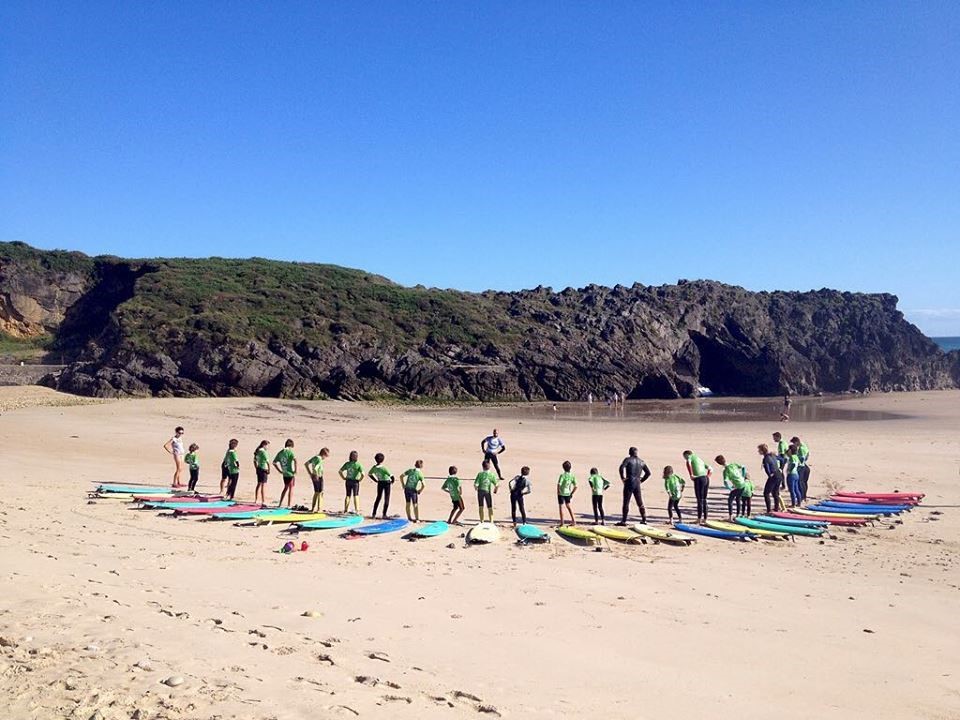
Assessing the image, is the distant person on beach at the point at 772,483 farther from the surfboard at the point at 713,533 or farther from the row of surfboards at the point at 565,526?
the surfboard at the point at 713,533

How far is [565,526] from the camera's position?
13.4 metres

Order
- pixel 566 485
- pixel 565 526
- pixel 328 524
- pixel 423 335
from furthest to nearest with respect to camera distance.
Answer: pixel 423 335 → pixel 566 485 → pixel 565 526 → pixel 328 524

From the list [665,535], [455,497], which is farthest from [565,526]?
[455,497]

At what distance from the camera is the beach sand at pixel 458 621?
5.65m

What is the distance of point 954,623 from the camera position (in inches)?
329

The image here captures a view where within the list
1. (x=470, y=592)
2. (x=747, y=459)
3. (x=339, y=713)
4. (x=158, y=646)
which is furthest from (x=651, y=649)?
(x=747, y=459)

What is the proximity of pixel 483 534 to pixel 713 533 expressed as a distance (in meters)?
4.11

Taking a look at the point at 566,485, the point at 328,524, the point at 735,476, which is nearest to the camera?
the point at 328,524

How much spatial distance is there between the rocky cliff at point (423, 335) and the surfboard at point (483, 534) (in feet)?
112

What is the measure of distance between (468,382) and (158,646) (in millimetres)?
43575

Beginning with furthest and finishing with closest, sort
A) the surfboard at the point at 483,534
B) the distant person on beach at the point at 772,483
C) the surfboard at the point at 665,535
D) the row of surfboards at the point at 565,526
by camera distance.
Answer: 1. the distant person on beach at the point at 772,483
2. the row of surfboards at the point at 565,526
3. the surfboard at the point at 665,535
4. the surfboard at the point at 483,534

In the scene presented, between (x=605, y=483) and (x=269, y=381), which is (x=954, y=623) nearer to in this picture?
(x=605, y=483)

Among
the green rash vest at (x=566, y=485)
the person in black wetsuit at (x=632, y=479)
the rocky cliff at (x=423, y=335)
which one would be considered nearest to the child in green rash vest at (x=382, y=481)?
the green rash vest at (x=566, y=485)

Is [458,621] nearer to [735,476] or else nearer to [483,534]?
[483,534]
